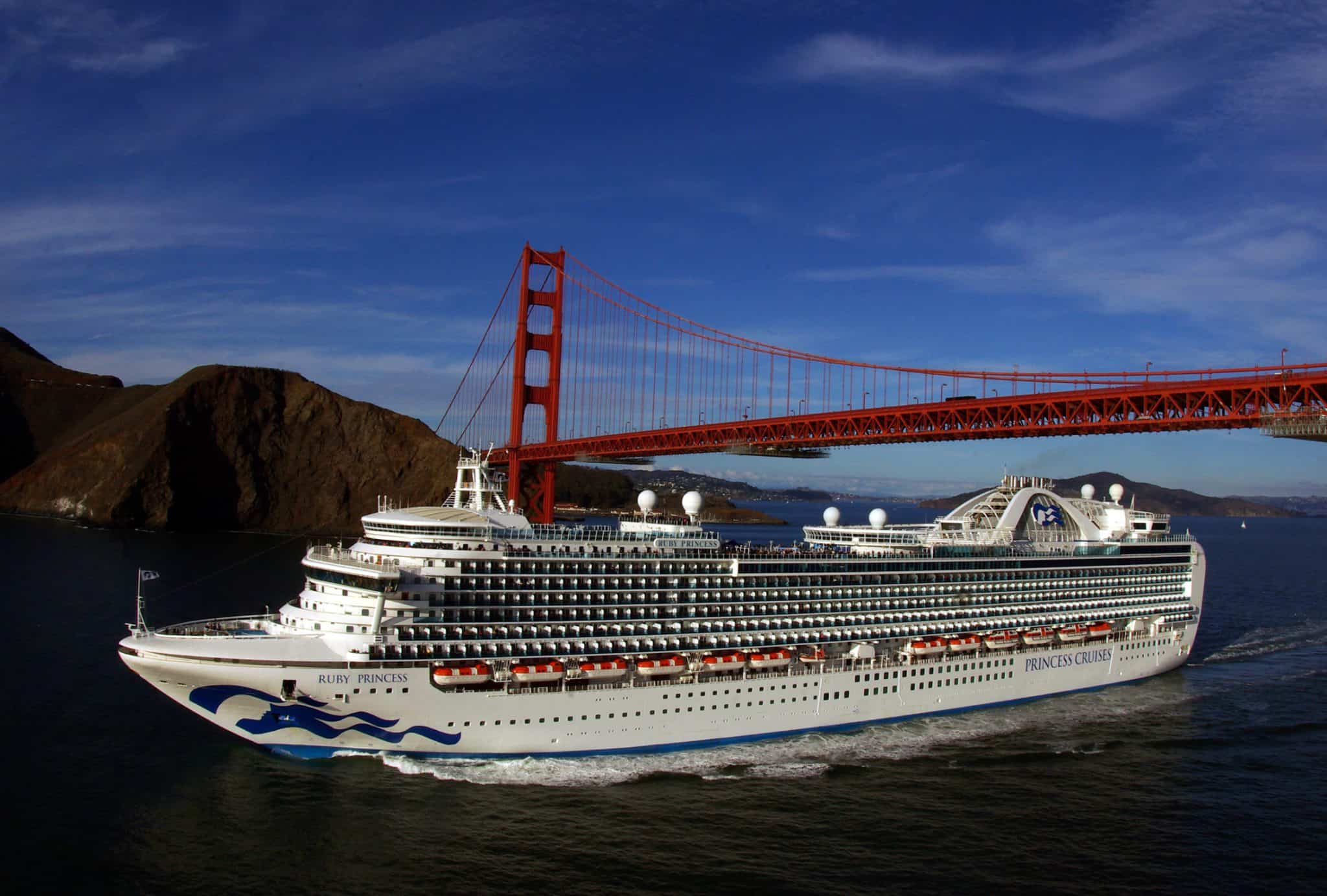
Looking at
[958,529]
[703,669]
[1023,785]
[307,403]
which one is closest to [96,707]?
[703,669]

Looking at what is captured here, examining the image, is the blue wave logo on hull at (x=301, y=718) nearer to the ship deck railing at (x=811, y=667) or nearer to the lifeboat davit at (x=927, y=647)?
the ship deck railing at (x=811, y=667)

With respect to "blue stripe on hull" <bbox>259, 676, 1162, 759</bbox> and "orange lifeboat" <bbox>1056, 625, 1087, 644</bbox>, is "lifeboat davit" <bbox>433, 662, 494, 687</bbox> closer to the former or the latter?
"blue stripe on hull" <bbox>259, 676, 1162, 759</bbox>

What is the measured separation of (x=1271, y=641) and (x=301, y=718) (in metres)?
38.9

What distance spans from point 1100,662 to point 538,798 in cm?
2111

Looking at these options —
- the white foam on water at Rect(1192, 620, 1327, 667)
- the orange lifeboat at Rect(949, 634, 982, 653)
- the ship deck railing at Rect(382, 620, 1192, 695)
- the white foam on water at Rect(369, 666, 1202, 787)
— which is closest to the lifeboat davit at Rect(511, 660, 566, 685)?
the ship deck railing at Rect(382, 620, 1192, 695)

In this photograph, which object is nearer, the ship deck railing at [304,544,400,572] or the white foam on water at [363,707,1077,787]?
the white foam on water at [363,707,1077,787]

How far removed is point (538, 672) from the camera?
20.2m

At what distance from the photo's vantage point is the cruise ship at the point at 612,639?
19.4 meters

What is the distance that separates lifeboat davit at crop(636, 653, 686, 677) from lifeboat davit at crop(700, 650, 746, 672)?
58 cm

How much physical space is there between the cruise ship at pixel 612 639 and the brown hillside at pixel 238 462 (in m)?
68.3

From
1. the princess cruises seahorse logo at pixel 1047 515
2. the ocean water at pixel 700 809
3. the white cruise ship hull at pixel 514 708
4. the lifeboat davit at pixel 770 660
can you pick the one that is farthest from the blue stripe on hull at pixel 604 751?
the princess cruises seahorse logo at pixel 1047 515

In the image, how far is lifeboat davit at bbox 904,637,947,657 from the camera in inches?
1008

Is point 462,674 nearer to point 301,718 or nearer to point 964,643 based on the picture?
point 301,718

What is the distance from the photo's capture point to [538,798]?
1850 cm
